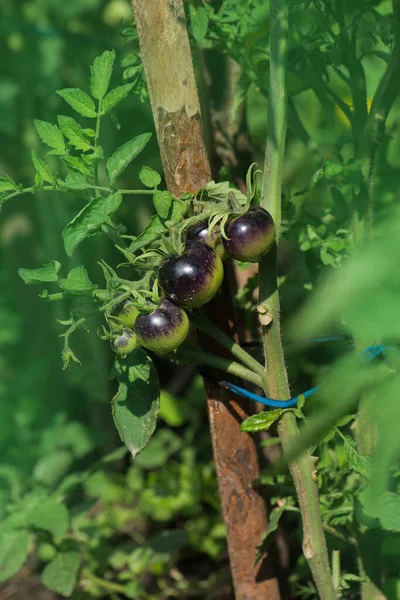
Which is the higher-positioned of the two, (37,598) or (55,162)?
(55,162)

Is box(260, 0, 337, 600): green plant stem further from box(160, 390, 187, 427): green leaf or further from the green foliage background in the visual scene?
box(160, 390, 187, 427): green leaf

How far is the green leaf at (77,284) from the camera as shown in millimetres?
1209

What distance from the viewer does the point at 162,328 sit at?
44.8 inches

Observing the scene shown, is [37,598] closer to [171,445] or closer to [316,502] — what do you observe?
[171,445]

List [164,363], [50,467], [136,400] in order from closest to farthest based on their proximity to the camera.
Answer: [136,400] < [50,467] < [164,363]

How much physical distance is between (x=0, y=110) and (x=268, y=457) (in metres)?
1.59

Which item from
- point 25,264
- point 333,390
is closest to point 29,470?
point 25,264

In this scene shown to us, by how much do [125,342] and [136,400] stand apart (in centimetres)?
17

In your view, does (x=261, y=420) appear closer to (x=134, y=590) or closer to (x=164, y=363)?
(x=134, y=590)

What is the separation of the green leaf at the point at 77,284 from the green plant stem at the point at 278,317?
0.87 ft

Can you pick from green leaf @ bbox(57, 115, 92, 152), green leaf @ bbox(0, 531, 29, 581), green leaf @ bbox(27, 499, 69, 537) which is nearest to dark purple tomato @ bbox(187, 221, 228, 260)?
green leaf @ bbox(57, 115, 92, 152)

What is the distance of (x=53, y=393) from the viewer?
2.81 metres

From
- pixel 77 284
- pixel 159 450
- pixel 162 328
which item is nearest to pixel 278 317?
pixel 162 328

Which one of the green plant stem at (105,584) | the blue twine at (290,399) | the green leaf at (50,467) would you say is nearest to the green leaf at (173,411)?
the green leaf at (50,467)
